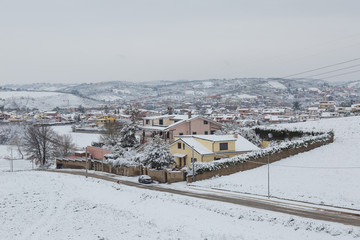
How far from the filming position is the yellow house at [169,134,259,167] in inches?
2052

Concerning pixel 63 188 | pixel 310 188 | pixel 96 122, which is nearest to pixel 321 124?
pixel 310 188

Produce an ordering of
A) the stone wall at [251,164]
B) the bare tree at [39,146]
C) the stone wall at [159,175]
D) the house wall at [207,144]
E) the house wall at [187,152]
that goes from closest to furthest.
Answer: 1. the stone wall at [251,164]
2. the stone wall at [159,175]
3. the house wall at [187,152]
4. the house wall at [207,144]
5. the bare tree at [39,146]

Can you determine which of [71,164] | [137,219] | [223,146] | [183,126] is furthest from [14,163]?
[137,219]

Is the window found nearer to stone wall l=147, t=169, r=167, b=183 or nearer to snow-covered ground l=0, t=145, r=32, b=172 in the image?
stone wall l=147, t=169, r=167, b=183

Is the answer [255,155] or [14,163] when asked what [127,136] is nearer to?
[255,155]

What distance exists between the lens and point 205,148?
53781mm

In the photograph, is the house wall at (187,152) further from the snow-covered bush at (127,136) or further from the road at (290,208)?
the snow-covered bush at (127,136)

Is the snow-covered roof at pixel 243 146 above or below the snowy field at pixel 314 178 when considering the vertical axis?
above

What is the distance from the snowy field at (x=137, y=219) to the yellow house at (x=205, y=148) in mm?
13998

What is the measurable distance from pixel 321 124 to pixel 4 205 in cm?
5933

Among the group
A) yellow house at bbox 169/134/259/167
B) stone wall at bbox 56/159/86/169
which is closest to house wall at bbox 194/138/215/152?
yellow house at bbox 169/134/259/167

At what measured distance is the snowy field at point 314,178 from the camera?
32.9 m

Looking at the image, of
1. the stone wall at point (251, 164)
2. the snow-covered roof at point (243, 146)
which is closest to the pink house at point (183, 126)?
the snow-covered roof at point (243, 146)

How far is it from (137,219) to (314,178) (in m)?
21.2
